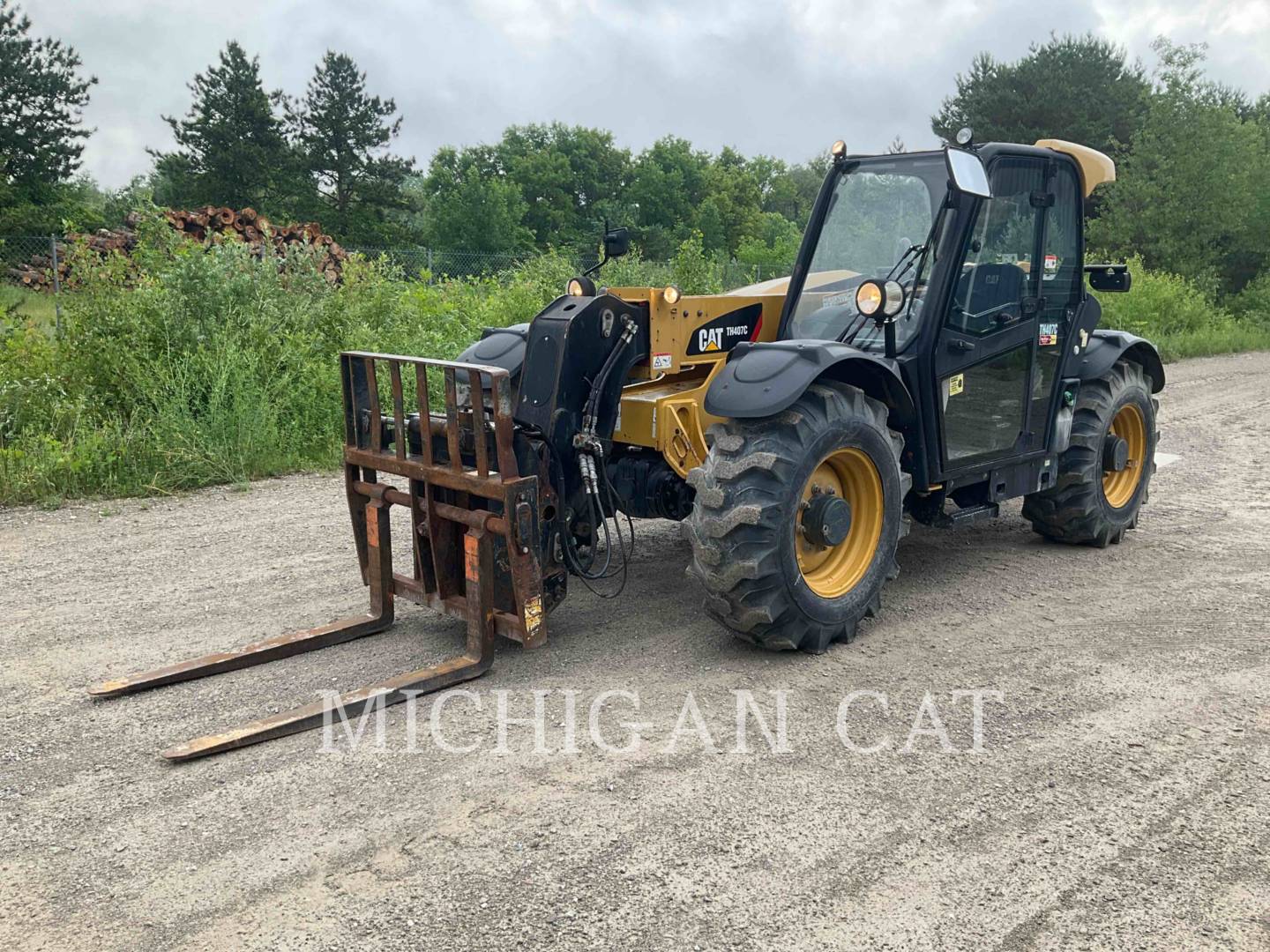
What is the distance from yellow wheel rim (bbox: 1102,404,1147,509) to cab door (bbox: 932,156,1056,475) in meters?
1.13

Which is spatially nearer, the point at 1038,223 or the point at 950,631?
the point at 950,631

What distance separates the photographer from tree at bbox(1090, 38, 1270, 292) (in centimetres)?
2238

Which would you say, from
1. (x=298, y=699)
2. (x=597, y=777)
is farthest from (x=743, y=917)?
(x=298, y=699)

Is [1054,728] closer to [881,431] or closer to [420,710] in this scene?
[881,431]

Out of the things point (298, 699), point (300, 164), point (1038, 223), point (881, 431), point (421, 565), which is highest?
point (300, 164)

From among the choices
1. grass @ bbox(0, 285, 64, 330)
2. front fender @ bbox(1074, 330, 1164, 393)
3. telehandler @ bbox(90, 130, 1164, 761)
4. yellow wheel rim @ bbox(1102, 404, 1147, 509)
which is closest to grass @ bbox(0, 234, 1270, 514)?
grass @ bbox(0, 285, 64, 330)

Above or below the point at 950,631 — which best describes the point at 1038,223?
above

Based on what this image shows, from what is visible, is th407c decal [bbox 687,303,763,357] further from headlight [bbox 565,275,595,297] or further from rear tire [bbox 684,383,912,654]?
rear tire [bbox 684,383,912,654]

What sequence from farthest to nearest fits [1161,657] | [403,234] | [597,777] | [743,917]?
[403,234], [1161,657], [597,777], [743,917]

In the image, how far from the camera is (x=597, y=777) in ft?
12.2

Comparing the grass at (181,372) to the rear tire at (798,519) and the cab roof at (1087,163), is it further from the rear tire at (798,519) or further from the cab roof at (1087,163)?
the cab roof at (1087,163)

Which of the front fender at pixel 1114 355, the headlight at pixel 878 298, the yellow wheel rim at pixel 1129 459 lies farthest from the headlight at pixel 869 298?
the yellow wheel rim at pixel 1129 459

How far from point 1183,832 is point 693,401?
271cm

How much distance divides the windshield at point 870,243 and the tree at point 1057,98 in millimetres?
31811
